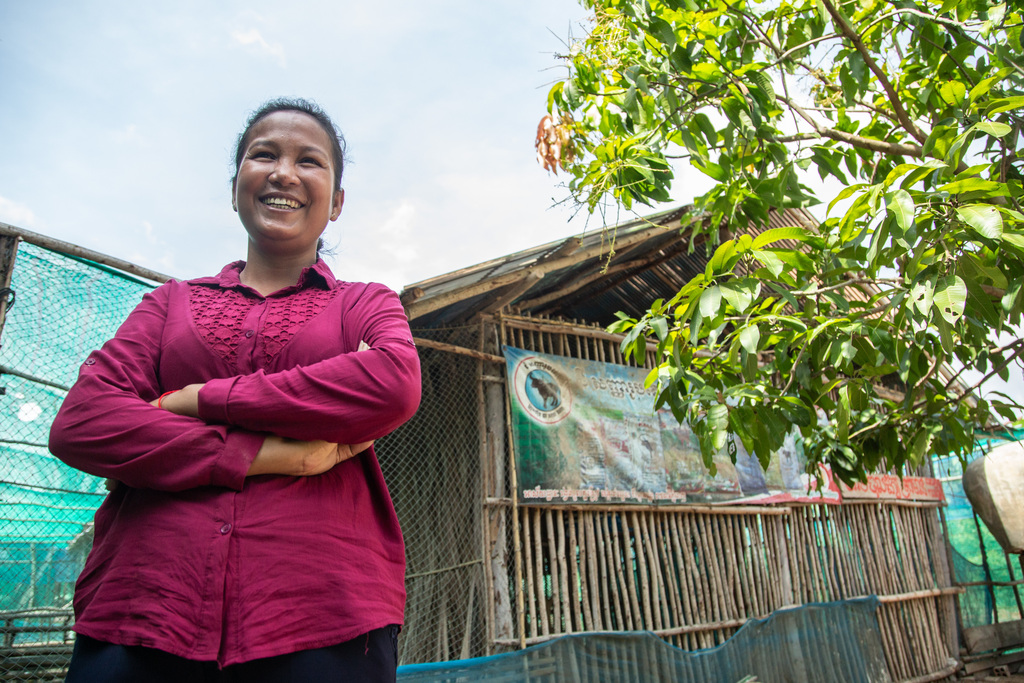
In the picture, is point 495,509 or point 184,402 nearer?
point 184,402

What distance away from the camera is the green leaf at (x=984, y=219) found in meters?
1.84

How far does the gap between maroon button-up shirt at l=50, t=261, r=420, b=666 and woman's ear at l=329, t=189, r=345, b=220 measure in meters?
0.35

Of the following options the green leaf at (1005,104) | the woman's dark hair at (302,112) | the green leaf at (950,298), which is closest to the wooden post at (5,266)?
the woman's dark hair at (302,112)

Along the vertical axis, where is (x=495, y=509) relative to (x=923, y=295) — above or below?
below

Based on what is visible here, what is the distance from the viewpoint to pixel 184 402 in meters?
1.19


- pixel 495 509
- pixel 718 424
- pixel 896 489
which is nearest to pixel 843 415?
pixel 718 424

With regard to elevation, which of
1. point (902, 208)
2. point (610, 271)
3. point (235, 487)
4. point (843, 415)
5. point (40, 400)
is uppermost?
point (610, 271)

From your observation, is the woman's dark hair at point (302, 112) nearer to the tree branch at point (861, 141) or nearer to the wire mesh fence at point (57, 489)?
the wire mesh fence at point (57, 489)

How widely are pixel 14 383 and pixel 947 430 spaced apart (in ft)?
13.7

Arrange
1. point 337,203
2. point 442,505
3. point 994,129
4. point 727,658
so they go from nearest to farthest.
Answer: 1. point 337,203
2. point 994,129
3. point 727,658
4. point 442,505

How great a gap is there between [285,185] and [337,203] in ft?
0.65

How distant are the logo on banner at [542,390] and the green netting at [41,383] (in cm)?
281

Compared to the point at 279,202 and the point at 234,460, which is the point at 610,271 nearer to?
the point at 279,202

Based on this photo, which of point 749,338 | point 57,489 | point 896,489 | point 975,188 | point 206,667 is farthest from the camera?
point 896,489
